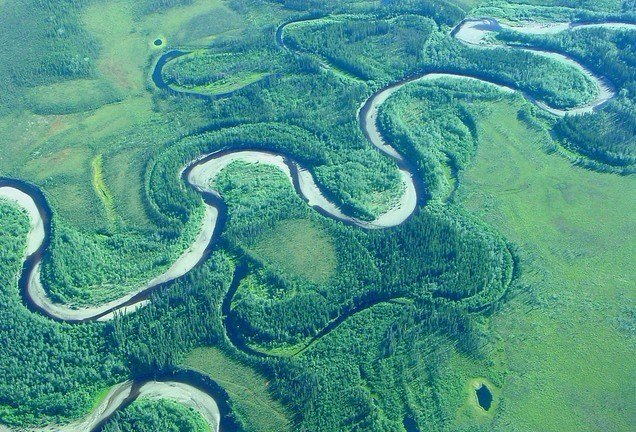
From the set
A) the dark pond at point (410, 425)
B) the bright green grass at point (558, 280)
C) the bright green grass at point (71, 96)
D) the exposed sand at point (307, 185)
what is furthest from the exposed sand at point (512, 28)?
the dark pond at point (410, 425)

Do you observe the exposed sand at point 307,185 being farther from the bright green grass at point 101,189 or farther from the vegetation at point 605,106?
the vegetation at point 605,106

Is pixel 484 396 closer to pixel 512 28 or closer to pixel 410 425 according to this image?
pixel 410 425

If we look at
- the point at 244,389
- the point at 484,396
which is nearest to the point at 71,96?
the point at 244,389

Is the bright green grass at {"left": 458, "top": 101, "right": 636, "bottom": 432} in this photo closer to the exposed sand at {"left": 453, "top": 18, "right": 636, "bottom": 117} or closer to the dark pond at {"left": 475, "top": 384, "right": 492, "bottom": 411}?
the dark pond at {"left": 475, "top": 384, "right": 492, "bottom": 411}

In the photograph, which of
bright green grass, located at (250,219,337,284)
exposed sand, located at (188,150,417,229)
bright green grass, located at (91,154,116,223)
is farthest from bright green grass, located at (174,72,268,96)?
bright green grass, located at (250,219,337,284)

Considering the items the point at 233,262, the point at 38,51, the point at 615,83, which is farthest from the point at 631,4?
the point at 38,51
